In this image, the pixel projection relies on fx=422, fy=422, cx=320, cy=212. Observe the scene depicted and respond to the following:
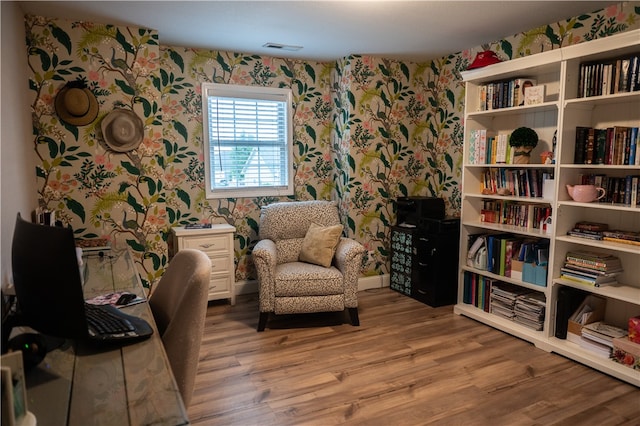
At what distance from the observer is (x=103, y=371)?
1163 millimetres

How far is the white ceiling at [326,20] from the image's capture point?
2803 millimetres

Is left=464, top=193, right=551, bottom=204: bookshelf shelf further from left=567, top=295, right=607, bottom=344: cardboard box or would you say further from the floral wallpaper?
left=567, top=295, right=607, bottom=344: cardboard box

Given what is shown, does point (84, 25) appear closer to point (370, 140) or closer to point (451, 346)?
point (370, 140)

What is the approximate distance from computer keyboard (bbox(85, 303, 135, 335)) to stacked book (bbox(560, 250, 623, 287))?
281cm

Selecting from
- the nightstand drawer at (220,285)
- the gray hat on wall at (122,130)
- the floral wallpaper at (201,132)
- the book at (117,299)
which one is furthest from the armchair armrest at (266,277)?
the book at (117,299)

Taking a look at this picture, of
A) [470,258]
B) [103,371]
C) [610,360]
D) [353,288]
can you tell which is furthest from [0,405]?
[470,258]

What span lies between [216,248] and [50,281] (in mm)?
2757

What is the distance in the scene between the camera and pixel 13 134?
238 centimetres

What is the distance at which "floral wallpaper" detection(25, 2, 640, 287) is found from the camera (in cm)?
315

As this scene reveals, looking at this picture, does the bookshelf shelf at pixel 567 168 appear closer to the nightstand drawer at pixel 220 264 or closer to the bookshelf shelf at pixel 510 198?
the bookshelf shelf at pixel 510 198

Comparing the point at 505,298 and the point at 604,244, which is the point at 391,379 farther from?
the point at 604,244

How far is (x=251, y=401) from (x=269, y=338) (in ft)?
2.76

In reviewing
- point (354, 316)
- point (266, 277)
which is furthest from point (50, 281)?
point (354, 316)


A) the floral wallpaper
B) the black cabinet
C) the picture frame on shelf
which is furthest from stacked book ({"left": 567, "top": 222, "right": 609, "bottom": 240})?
the floral wallpaper
